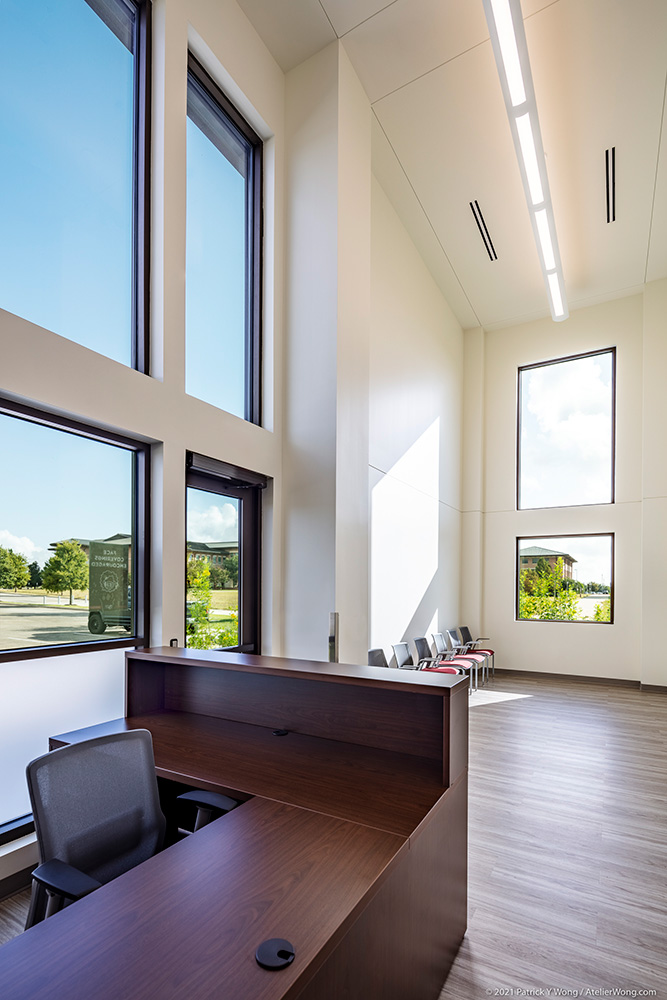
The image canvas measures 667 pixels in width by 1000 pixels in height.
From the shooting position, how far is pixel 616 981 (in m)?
1.96

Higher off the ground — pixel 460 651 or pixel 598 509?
pixel 598 509

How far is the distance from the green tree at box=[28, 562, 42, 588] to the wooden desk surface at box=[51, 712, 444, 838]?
0.68 meters

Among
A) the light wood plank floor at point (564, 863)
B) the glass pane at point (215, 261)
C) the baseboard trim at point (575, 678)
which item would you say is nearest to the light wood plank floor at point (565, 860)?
the light wood plank floor at point (564, 863)

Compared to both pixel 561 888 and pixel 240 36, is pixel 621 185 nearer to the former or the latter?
pixel 240 36

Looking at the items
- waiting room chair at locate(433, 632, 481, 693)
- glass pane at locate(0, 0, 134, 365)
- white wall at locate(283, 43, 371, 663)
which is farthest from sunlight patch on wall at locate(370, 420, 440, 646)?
glass pane at locate(0, 0, 134, 365)

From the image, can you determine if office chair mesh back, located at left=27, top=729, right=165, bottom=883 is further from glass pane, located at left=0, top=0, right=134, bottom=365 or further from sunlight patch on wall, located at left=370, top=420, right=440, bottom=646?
sunlight patch on wall, located at left=370, top=420, right=440, bottom=646

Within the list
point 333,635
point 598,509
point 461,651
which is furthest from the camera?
point 598,509

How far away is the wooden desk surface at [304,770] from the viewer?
5.75 ft

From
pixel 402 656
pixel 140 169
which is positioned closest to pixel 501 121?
pixel 140 169

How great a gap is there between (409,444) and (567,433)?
3.13 meters

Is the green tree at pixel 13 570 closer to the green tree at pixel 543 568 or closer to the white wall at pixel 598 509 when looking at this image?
the white wall at pixel 598 509

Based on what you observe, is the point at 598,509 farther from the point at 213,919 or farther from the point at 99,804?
the point at 213,919

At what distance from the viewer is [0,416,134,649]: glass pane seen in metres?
2.48

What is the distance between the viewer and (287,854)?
4.86ft
